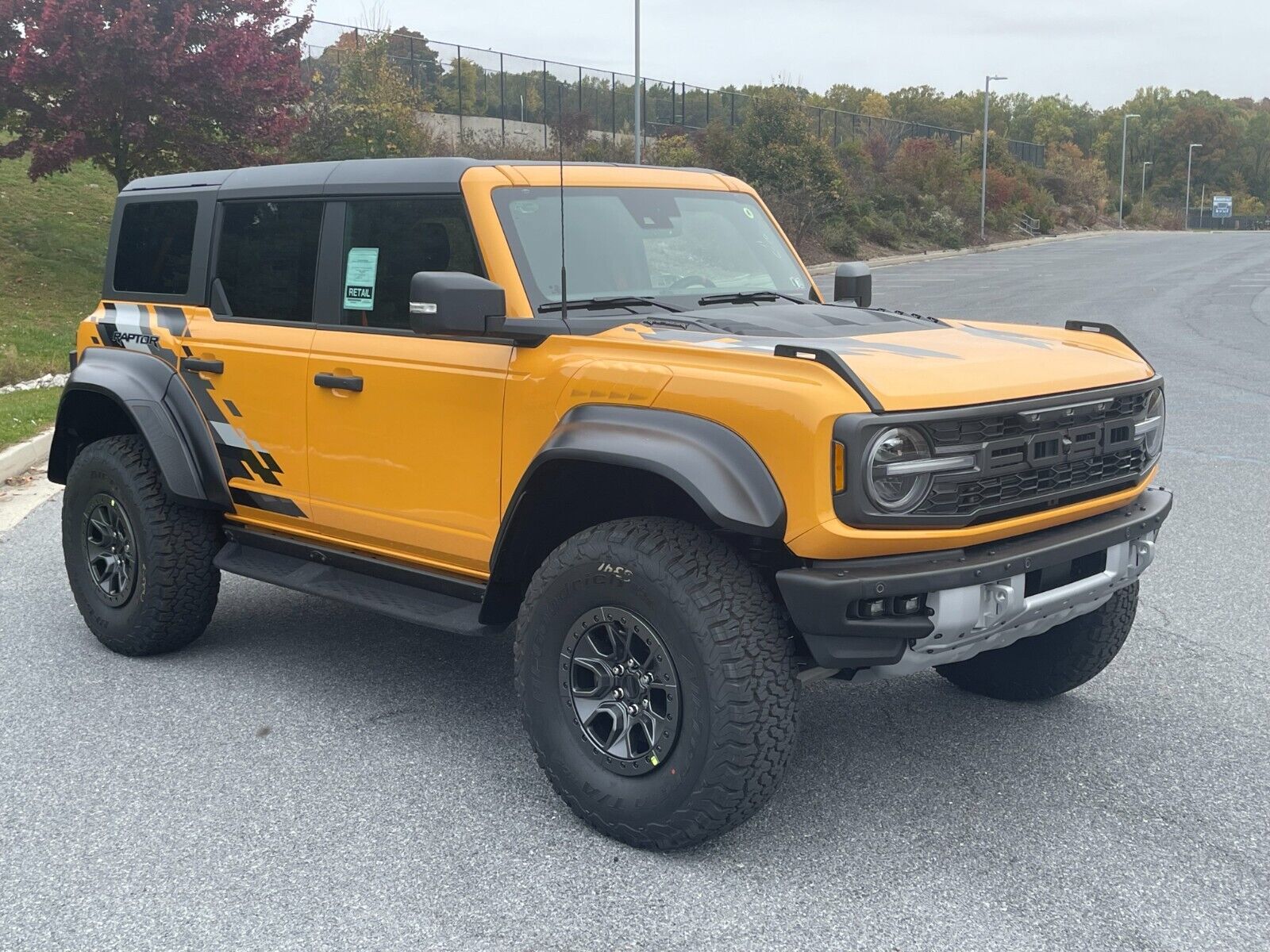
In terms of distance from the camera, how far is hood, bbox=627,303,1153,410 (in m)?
3.59

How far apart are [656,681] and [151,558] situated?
2.60m

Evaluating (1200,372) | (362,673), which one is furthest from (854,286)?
(1200,372)

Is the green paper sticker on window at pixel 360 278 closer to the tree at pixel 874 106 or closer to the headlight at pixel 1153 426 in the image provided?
the headlight at pixel 1153 426

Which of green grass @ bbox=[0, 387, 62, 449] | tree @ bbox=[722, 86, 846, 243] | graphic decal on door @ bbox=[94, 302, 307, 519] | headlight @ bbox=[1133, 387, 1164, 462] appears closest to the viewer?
headlight @ bbox=[1133, 387, 1164, 462]

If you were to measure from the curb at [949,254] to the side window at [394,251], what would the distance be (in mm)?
27847

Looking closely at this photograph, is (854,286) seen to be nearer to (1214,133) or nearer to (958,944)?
(958,944)

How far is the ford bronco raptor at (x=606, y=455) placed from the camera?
352cm

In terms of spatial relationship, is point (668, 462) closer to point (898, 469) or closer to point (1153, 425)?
point (898, 469)

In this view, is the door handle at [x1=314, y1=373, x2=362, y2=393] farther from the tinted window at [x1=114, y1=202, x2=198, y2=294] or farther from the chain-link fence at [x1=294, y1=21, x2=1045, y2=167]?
the chain-link fence at [x1=294, y1=21, x2=1045, y2=167]

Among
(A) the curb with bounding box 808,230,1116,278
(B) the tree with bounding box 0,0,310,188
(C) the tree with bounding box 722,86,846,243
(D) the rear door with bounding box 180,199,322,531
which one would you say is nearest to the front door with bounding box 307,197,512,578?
(D) the rear door with bounding box 180,199,322,531

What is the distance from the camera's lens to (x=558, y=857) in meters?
3.76

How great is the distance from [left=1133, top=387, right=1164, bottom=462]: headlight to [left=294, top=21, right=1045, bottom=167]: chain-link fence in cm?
3350

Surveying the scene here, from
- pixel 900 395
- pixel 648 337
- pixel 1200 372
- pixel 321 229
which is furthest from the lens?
pixel 1200 372

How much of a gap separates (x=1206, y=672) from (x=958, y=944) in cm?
247
